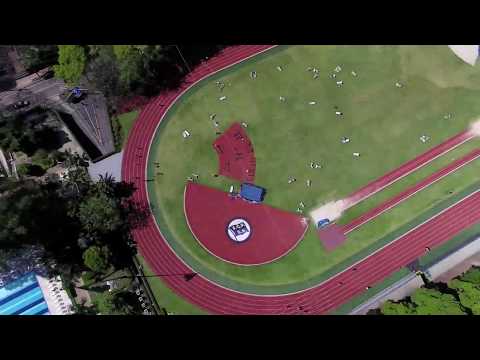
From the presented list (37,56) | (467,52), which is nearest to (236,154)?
(37,56)

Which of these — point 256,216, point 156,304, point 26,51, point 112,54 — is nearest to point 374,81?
point 256,216

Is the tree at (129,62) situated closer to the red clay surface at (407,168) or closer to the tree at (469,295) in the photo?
the red clay surface at (407,168)

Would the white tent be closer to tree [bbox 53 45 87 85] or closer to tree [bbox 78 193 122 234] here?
tree [bbox 53 45 87 85]

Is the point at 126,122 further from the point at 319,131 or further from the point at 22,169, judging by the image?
the point at 319,131

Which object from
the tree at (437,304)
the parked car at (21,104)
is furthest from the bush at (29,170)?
the tree at (437,304)
